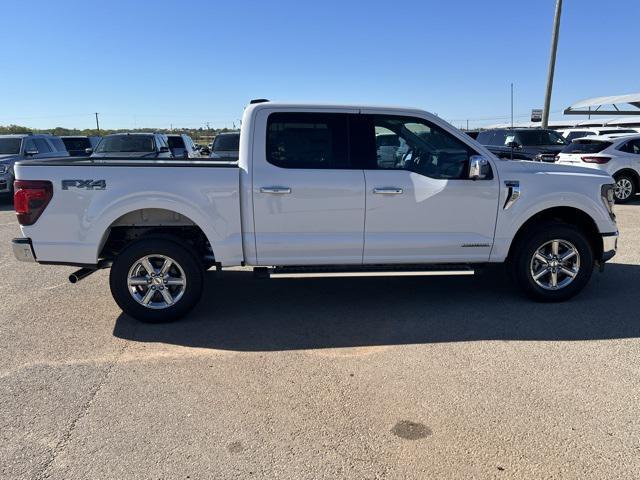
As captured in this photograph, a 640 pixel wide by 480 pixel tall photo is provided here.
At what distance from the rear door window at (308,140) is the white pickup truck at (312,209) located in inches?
0.4

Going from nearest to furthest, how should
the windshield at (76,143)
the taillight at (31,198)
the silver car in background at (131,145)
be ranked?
the taillight at (31,198) < the silver car in background at (131,145) < the windshield at (76,143)

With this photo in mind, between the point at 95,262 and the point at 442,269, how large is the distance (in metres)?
3.30

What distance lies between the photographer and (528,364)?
393 cm

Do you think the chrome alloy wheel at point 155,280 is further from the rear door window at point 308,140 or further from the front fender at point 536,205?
the front fender at point 536,205

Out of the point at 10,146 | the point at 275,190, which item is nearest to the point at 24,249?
the point at 275,190

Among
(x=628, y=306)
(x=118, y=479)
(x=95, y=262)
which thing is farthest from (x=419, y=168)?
(x=118, y=479)

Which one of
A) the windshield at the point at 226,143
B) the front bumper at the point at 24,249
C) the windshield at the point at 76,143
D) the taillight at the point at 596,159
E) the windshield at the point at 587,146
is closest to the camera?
the front bumper at the point at 24,249

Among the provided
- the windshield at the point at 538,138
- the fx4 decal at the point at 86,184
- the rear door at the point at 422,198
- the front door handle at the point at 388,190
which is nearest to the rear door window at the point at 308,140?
the rear door at the point at 422,198

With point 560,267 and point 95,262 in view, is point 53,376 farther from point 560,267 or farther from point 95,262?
point 560,267

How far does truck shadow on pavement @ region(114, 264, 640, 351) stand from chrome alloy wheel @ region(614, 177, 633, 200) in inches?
288

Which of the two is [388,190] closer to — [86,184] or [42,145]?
[86,184]

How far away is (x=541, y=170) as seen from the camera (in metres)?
5.12

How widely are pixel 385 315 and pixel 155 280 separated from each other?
2223mm

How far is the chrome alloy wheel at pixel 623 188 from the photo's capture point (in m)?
12.4
